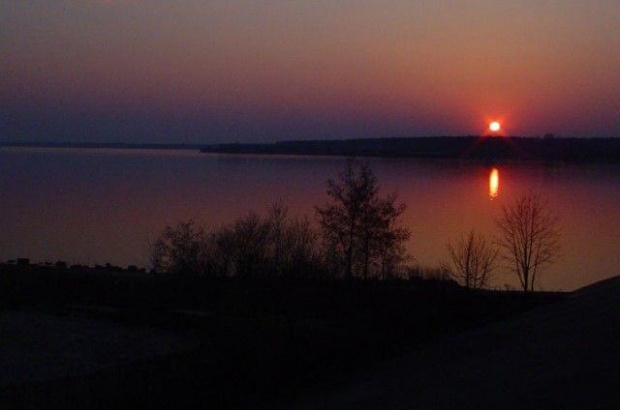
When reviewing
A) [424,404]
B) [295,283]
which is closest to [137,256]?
[295,283]

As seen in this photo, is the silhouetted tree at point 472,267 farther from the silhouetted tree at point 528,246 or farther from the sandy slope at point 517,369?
the sandy slope at point 517,369

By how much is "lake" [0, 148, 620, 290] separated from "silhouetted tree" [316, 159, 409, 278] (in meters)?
4.98

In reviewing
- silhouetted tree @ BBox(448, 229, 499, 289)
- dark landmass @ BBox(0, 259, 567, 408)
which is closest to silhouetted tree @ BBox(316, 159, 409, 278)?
silhouetted tree @ BBox(448, 229, 499, 289)

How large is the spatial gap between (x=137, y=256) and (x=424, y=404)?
30215 millimetres

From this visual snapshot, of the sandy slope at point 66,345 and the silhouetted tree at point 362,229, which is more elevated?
the silhouetted tree at point 362,229

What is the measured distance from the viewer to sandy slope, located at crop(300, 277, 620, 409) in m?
7.52

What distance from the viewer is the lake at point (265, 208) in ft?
123

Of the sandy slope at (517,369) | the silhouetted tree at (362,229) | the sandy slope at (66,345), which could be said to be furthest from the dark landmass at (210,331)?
the silhouetted tree at (362,229)

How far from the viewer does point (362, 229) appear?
1250 inches

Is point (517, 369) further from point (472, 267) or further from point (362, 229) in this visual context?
point (362, 229)

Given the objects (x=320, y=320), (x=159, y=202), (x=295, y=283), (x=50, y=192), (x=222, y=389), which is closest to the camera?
(x=222, y=389)

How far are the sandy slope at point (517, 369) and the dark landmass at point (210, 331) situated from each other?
4.07 feet

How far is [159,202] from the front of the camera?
59.0 m

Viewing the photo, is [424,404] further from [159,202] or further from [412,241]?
[159,202]
